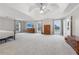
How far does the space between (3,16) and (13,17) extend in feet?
1.03

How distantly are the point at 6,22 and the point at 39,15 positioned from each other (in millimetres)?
873

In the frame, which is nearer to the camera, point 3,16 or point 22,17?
point 3,16

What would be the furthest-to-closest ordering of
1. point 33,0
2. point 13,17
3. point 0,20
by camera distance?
1. point 13,17
2. point 0,20
3. point 33,0

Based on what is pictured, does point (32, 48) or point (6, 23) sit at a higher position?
point (6, 23)

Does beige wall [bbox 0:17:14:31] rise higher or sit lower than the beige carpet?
higher

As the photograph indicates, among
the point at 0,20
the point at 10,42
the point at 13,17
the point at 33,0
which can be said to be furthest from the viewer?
the point at 10,42

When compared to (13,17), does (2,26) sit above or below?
below

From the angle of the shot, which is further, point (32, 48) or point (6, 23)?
point (32, 48)

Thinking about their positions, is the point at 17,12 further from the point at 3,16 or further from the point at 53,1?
the point at 53,1

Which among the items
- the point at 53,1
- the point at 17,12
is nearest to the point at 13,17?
the point at 17,12

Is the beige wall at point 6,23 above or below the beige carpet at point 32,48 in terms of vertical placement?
above
